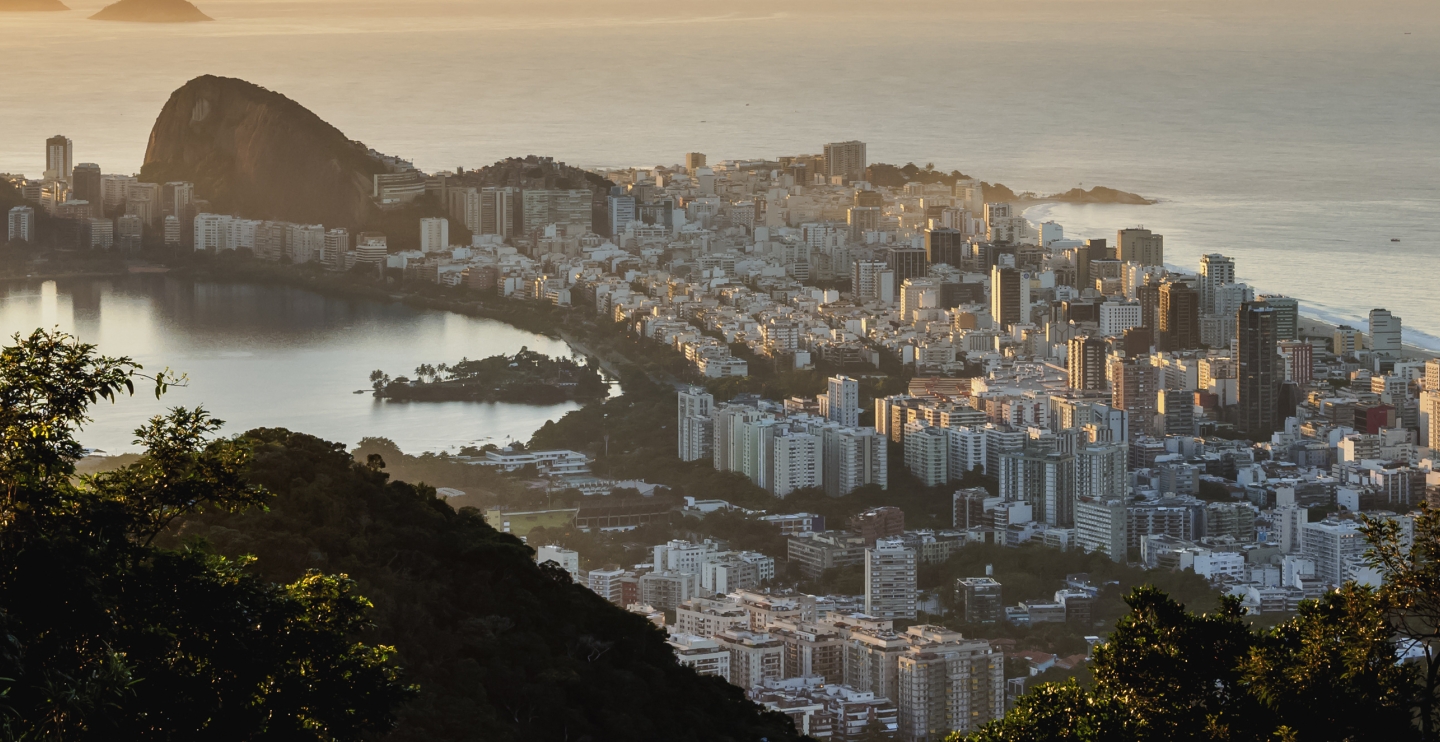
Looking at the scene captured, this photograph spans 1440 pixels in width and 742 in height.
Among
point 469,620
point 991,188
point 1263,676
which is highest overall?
point 991,188

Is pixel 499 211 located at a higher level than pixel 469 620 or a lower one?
higher

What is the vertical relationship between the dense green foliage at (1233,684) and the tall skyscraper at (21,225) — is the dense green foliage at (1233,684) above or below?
below

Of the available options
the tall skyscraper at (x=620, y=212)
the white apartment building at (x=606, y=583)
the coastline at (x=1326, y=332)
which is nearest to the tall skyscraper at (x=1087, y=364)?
the coastline at (x=1326, y=332)

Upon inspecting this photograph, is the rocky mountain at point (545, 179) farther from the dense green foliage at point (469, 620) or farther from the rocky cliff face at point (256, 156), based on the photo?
the dense green foliage at point (469, 620)

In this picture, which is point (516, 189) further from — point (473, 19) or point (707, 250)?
point (473, 19)

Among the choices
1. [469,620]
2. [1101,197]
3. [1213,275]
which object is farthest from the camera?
[1101,197]

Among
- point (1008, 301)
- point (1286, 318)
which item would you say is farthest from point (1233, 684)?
point (1008, 301)

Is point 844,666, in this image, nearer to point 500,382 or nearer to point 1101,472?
point 1101,472
